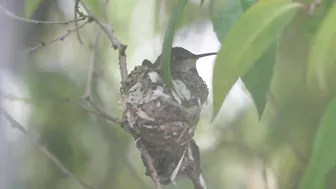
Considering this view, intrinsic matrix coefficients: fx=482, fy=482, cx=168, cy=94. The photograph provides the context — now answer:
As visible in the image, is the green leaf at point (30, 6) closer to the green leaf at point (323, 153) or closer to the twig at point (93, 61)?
the twig at point (93, 61)

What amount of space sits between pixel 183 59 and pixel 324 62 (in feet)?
0.73

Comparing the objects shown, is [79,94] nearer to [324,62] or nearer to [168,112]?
[168,112]

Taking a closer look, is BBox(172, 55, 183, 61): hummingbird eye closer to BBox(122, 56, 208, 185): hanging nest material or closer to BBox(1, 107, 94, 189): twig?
BBox(122, 56, 208, 185): hanging nest material

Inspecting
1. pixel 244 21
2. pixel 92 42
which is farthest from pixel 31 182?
pixel 244 21

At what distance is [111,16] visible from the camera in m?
0.79

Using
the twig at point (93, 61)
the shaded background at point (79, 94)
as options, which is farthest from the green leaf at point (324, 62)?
the twig at point (93, 61)

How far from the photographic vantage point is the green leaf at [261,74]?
0.52 meters

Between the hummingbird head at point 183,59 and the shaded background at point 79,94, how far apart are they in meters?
0.03

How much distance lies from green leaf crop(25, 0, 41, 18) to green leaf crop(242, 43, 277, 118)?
0.41 metres

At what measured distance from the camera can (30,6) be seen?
2.56 ft

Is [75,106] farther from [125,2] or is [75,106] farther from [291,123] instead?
[291,123]

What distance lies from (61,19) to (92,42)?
0.07m

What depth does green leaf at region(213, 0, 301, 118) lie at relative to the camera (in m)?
0.41

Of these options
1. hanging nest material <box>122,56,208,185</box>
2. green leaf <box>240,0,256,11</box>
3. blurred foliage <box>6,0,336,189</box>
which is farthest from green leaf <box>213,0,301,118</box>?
hanging nest material <box>122,56,208,185</box>
